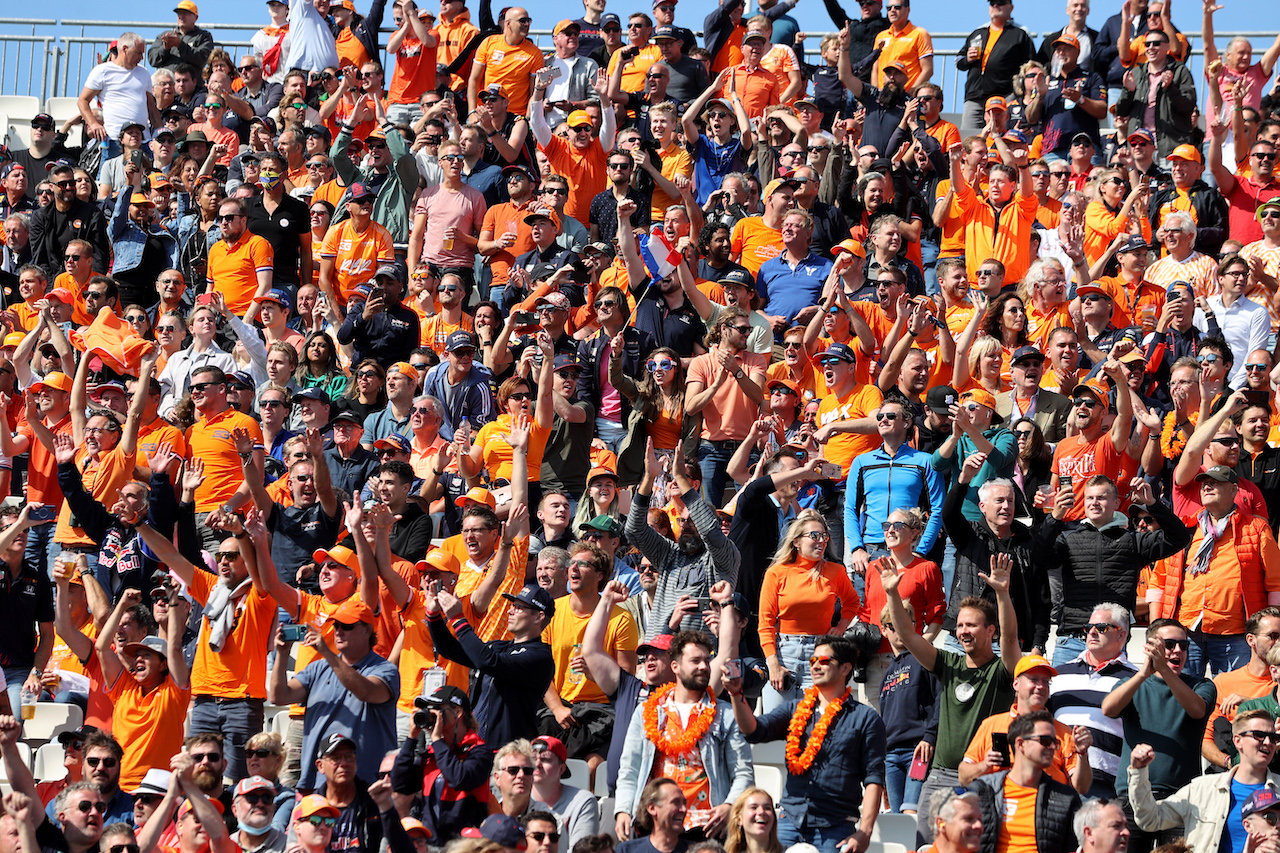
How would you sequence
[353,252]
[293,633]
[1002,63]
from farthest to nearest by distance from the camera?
1. [1002,63]
2. [353,252]
3. [293,633]

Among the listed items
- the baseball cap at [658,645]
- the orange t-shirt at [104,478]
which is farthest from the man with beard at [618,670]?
the orange t-shirt at [104,478]

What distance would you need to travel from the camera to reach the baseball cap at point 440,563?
1021 centimetres

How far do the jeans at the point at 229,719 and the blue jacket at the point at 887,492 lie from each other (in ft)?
11.2

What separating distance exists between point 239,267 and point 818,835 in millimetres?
7784

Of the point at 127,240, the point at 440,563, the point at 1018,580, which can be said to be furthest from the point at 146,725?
the point at 127,240

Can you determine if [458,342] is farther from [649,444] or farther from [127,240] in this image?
[127,240]

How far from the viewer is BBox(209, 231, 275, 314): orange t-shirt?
48.3 feet

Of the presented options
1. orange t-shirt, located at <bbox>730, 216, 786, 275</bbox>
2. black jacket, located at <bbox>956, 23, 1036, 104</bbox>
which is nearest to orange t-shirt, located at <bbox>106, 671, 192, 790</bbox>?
orange t-shirt, located at <bbox>730, 216, 786, 275</bbox>

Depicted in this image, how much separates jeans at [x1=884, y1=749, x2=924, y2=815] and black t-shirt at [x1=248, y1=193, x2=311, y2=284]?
24.9ft

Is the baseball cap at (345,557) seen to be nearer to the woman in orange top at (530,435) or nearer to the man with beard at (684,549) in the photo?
the man with beard at (684,549)

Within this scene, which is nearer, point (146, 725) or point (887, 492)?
point (146, 725)

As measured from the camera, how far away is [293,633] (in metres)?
10.2

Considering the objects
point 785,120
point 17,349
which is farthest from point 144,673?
point 785,120

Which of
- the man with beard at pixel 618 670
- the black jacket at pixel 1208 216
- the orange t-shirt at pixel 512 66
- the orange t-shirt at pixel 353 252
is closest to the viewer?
the man with beard at pixel 618 670
